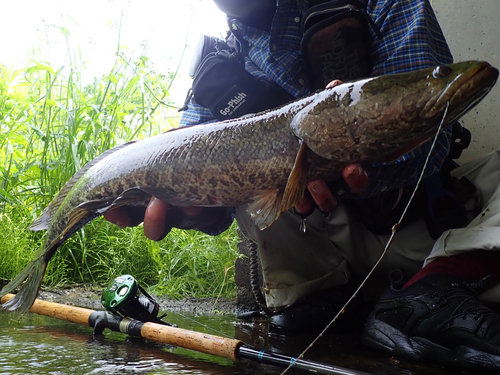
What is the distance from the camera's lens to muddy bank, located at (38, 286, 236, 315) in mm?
2904

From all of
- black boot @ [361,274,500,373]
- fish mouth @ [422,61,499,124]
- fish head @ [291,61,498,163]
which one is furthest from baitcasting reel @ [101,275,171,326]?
fish mouth @ [422,61,499,124]

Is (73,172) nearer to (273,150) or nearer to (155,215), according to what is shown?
(155,215)

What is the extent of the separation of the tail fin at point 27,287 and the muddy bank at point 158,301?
869 millimetres

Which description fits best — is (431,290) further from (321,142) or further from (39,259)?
Result: (39,259)

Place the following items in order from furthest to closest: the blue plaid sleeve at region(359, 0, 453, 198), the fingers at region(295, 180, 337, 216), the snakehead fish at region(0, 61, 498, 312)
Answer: the blue plaid sleeve at region(359, 0, 453, 198)
the fingers at region(295, 180, 337, 216)
the snakehead fish at region(0, 61, 498, 312)

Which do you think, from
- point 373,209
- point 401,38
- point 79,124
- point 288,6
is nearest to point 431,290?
point 373,209

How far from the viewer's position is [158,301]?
124 inches

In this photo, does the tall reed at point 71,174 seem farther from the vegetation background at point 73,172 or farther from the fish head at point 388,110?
the fish head at point 388,110

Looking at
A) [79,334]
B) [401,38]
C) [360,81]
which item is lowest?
[79,334]

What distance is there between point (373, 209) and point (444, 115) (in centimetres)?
98

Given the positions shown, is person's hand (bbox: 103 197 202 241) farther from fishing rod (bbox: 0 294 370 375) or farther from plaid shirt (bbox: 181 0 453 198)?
plaid shirt (bbox: 181 0 453 198)

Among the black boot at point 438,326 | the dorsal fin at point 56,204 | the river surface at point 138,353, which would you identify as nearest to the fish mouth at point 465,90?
the black boot at point 438,326

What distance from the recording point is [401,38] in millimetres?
1989

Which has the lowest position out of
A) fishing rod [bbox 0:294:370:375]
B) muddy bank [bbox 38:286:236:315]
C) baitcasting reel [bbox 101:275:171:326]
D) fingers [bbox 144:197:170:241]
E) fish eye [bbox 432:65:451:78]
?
muddy bank [bbox 38:286:236:315]
